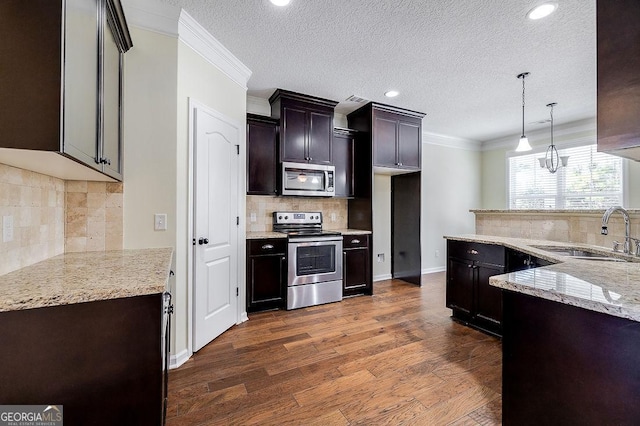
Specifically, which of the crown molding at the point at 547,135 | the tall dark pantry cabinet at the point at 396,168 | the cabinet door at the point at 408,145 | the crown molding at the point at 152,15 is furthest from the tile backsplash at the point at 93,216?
the crown molding at the point at 547,135

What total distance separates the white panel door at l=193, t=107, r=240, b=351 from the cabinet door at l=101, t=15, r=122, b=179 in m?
0.54

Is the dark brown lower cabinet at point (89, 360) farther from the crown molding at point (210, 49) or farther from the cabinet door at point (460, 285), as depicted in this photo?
the cabinet door at point (460, 285)

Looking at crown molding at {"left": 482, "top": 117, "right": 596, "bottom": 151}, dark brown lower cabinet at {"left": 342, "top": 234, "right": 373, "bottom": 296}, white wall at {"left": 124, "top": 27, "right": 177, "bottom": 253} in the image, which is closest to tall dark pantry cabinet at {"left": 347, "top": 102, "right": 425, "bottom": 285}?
dark brown lower cabinet at {"left": 342, "top": 234, "right": 373, "bottom": 296}

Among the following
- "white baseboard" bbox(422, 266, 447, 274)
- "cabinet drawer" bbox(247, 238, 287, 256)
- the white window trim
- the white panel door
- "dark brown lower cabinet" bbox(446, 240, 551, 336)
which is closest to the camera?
the white panel door

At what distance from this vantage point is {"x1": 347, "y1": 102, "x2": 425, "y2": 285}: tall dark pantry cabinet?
160 inches

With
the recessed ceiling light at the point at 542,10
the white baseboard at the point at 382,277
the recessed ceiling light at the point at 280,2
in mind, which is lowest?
the white baseboard at the point at 382,277

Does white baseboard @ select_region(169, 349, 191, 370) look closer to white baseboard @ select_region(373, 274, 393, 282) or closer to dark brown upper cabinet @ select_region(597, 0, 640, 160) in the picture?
dark brown upper cabinet @ select_region(597, 0, 640, 160)

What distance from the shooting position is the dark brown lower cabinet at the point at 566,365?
3.13 feet

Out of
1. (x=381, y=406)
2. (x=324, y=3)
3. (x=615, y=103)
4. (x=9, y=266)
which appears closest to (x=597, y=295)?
(x=615, y=103)

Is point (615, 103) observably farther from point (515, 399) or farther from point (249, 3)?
point (249, 3)

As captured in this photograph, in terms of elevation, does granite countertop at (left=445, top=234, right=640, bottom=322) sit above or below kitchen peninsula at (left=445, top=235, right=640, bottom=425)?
above

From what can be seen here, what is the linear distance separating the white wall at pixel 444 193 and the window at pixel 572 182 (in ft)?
2.39

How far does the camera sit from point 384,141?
13.5ft

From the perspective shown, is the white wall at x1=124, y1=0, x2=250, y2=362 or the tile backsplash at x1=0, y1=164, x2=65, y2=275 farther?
the white wall at x1=124, y1=0, x2=250, y2=362
